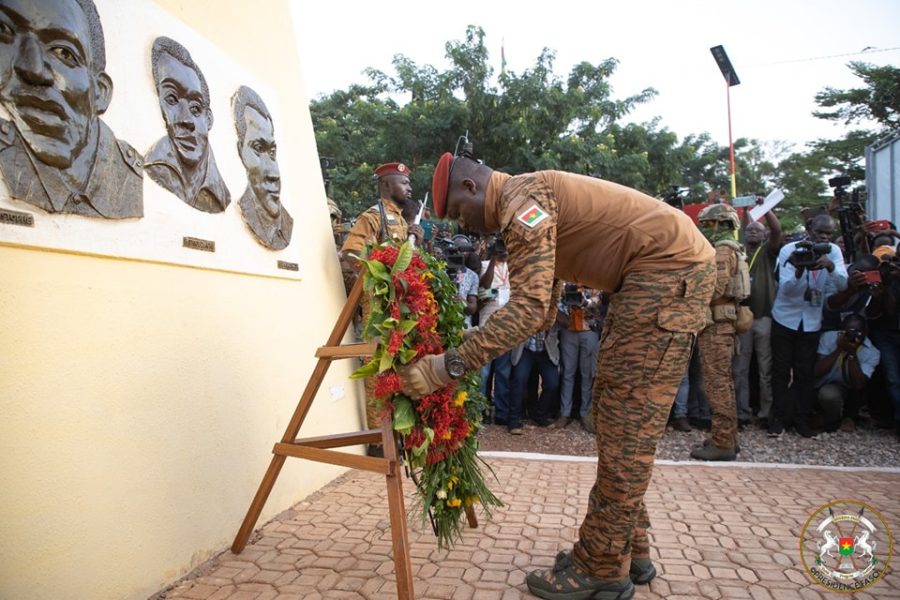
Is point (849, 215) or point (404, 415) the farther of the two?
point (849, 215)

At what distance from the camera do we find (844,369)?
6027 millimetres

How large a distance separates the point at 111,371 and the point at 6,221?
32.9 inches

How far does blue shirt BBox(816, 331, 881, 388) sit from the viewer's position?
5.95m

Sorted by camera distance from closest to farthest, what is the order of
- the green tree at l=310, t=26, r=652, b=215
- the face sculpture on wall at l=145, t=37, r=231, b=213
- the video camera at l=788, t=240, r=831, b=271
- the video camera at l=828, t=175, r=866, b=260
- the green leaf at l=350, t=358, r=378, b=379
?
the green leaf at l=350, t=358, r=378, b=379
the face sculpture on wall at l=145, t=37, r=231, b=213
the video camera at l=788, t=240, r=831, b=271
the video camera at l=828, t=175, r=866, b=260
the green tree at l=310, t=26, r=652, b=215

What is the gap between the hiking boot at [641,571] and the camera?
2.88 metres

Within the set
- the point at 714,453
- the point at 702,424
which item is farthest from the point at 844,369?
the point at 714,453

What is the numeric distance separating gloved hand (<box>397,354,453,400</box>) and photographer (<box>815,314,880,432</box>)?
17.7 feet

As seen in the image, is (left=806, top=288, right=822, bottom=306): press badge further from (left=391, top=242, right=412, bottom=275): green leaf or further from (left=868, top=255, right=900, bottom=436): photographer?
(left=391, top=242, right=412, bottom=275): green leaf

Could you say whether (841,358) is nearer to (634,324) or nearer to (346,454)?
(634,324)

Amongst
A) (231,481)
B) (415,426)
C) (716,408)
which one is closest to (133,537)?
(231,481)

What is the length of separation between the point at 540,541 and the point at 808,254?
4261mm

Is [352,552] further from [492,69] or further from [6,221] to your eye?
[492,69]

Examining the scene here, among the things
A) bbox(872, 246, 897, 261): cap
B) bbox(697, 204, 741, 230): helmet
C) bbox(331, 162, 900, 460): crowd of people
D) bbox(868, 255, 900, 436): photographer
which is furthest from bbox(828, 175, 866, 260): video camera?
bbox(697, 204, 741, 230): helmet

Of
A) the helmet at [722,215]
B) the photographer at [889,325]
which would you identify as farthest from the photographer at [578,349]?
the photographer at [889,325]
